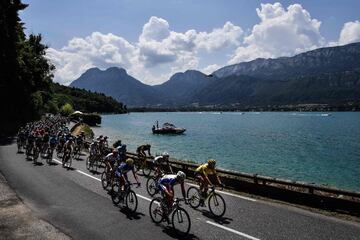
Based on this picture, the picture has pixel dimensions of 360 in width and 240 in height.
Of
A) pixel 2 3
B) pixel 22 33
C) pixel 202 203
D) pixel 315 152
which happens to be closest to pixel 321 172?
pixel 315 152

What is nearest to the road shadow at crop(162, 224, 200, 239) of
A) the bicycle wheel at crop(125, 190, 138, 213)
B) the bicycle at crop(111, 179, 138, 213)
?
the bicycle at crop(111, 179, 138, 213)

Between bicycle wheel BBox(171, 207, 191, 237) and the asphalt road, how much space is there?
244mm

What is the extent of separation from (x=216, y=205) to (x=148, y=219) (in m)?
2.72

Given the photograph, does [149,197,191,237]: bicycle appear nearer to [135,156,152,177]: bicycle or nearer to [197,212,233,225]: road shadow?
[197,212,233,225]: road shadow

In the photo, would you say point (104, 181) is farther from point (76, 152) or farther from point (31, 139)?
point (31, 139)

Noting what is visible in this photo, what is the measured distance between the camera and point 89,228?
12508mm

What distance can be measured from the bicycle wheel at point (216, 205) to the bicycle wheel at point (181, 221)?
1.86m

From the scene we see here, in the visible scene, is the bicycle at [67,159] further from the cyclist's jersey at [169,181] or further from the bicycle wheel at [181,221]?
the bicycle wheel at [181,221]

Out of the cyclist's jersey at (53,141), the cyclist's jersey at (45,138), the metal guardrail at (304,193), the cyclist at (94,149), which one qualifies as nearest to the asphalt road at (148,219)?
the metal guardrail at (304,193)

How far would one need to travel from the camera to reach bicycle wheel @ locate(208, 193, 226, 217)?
13.9 metres

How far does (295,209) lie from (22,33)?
2438 inches

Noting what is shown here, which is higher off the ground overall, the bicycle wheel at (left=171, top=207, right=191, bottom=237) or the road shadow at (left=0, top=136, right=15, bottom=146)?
the bicycle wheel at (left=171, top=207, right=191, bottom=237)

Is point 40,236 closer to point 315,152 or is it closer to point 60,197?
point 60,197

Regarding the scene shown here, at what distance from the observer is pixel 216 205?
47.1 ft
